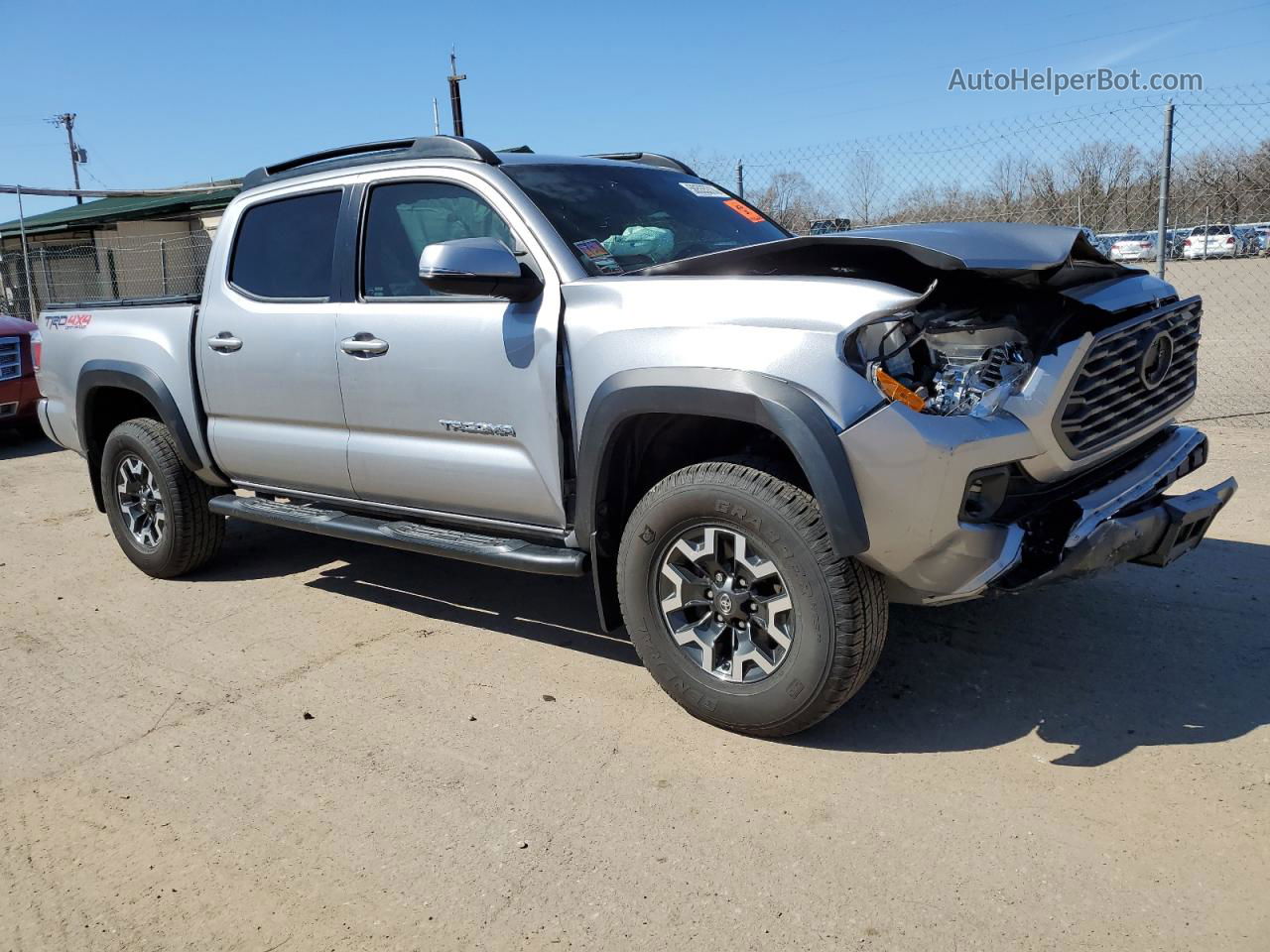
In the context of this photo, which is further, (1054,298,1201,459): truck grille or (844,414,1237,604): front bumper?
(1054,298,1201,459): truck grille

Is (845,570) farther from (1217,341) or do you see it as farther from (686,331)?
(1217,341)

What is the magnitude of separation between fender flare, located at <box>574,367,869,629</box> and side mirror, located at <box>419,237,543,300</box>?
54 centimetres

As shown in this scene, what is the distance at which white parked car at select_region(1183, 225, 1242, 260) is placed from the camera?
19.7 meters

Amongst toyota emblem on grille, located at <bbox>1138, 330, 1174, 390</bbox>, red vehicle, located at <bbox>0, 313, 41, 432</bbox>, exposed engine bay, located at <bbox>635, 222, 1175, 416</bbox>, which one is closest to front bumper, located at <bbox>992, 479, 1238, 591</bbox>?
toyota emblem on grille, located at <bbox>1138, 330, 1174, 390</bbox>

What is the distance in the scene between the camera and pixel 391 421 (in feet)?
14.0

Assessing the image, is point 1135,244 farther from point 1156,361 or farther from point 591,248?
point 591,248

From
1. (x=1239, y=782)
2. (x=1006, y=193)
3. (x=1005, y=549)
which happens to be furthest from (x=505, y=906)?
(x=1006, y=193)

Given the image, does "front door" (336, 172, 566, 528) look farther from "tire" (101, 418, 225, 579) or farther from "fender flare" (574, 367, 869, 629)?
"tire" (101, 418, 225, 579)

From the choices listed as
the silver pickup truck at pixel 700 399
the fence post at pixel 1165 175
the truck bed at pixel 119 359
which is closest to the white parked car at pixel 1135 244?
the fence post at pixel 1165 175

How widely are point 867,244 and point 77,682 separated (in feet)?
11.9

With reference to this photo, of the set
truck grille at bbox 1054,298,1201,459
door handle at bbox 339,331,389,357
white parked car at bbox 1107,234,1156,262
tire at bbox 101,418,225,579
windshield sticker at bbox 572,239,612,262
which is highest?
windshield sticker at bbox 572,239,612,262

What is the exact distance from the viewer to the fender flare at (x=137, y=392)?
17.3ft

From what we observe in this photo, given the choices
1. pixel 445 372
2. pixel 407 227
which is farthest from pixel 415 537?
pixel 407 227

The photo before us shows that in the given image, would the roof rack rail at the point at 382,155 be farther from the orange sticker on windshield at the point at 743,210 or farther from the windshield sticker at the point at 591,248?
the orange sticker on windshield at the point at 743,210
